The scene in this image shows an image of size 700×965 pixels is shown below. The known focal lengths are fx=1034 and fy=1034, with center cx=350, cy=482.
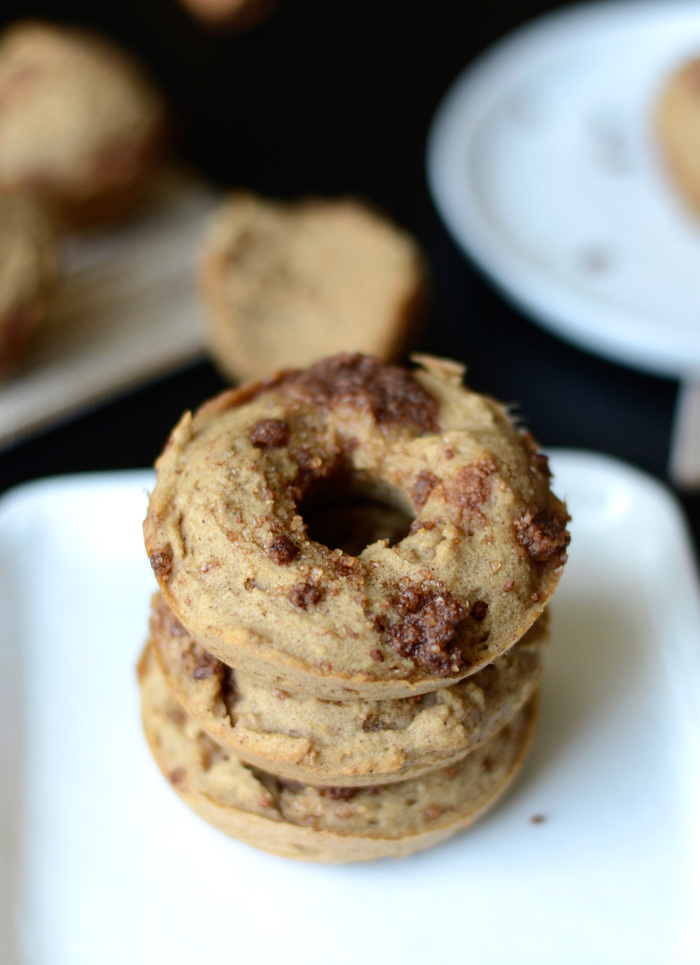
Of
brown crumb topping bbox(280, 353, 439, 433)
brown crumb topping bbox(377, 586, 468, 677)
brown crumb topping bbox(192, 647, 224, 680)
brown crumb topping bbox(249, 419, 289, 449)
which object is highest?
brown crumb topping bbox(249, 419, 289, 449)

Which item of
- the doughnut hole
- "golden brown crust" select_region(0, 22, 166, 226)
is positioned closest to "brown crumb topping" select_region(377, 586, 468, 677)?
the doughnut hole

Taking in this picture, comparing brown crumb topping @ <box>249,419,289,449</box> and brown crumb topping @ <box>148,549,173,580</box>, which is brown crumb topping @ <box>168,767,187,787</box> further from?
brown crumb topping @ <box>249,419,289,449</box>

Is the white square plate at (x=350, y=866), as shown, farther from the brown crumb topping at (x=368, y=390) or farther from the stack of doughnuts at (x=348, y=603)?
the brown crumb topping at (x=368, y=390)

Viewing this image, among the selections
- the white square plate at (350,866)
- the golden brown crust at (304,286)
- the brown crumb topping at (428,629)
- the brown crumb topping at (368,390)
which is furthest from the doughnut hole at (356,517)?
the golden brown crust at (304,286)

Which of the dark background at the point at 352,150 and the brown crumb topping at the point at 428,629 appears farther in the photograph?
the dark background at the point at 352,150

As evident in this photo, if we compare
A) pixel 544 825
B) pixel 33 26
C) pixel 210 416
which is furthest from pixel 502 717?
pixel 33 26

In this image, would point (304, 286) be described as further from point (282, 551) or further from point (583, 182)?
point (282, 551)

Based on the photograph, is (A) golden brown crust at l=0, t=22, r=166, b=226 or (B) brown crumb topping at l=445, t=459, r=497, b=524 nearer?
(B) brown crumb topping at l=445, t=459, r=497, b=524
